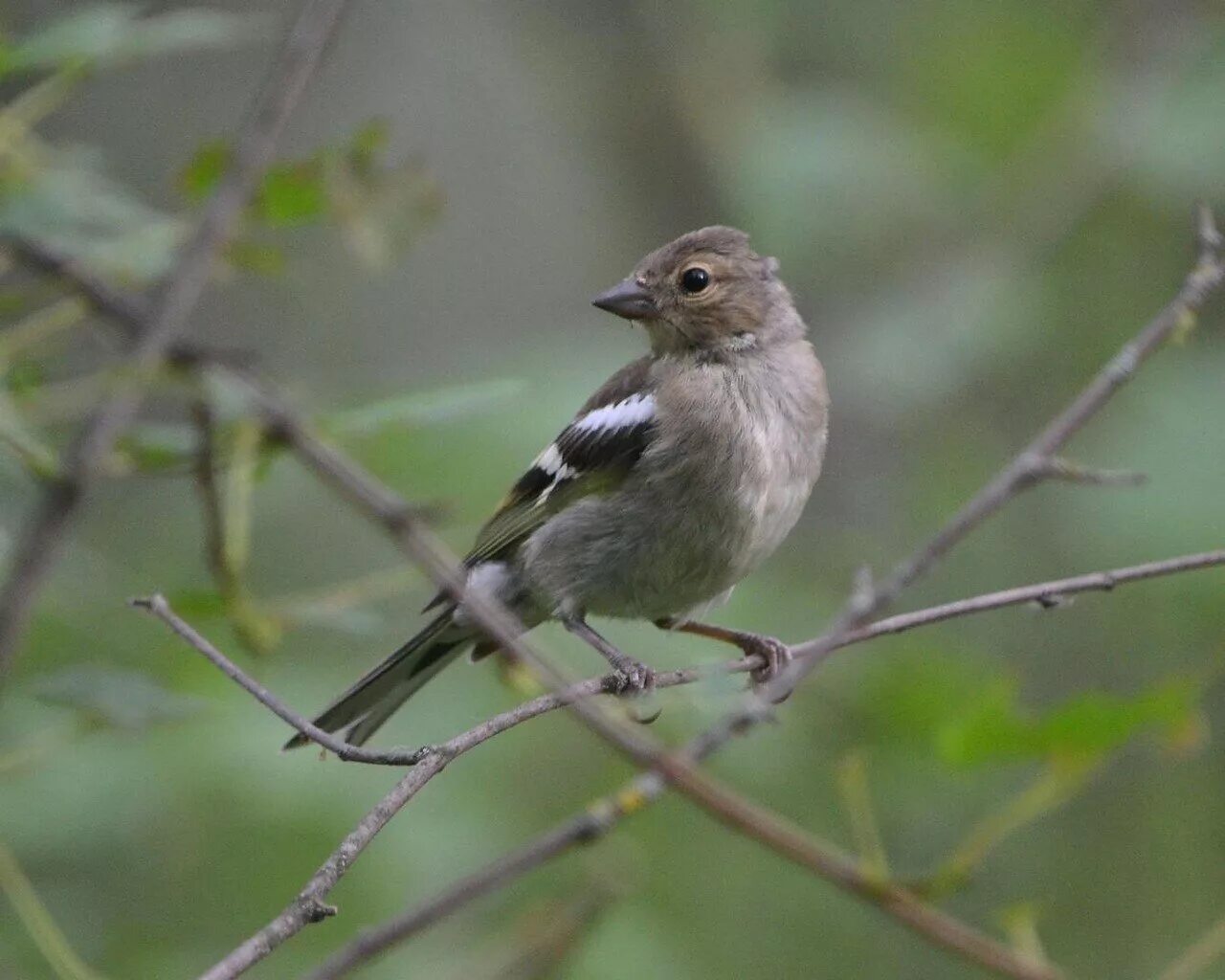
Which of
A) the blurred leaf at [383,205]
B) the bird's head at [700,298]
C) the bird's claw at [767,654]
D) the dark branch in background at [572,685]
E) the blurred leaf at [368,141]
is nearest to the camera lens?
the dark branch in background at [572,685]

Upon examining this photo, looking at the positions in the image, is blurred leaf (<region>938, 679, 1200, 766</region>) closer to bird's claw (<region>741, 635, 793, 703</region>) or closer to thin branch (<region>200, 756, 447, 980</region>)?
thin branch (<region>200, 756, 447, 980</region>)

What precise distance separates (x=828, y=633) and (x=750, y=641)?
8.07 ft

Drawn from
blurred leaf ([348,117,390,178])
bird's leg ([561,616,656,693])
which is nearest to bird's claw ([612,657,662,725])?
bird's leg ([561,616,656,693])

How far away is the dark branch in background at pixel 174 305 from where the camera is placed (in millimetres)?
2297

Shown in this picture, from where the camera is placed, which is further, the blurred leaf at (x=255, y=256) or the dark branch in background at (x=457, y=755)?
the blurred leaf at (x=255, y=256)

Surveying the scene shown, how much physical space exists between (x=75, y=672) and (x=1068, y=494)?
4.01m

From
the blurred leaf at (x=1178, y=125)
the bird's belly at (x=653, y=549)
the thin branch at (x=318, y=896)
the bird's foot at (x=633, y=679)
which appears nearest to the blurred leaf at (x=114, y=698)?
the thin branch at (x=318, y=896)

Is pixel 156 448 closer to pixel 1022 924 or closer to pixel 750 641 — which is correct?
pixel 1022 924

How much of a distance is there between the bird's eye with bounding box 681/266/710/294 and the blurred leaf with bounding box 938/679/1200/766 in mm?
2042

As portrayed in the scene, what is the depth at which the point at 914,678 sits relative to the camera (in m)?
3.63

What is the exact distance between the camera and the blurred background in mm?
2994

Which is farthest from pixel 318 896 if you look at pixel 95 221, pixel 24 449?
pixel 95 221

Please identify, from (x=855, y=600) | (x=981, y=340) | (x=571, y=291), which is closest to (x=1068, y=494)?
(x=981, y=340)

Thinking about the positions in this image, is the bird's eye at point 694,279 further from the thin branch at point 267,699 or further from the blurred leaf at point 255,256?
the thin branch at point 267,699
